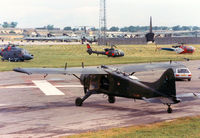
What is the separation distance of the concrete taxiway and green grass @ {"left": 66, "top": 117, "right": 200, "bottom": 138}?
868mm

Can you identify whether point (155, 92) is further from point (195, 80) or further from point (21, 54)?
point (21, 54)

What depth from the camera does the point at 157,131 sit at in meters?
15.9

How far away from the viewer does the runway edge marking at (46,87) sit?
28502mm

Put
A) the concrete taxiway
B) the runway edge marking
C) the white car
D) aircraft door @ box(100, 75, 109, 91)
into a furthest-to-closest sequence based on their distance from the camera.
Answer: the white car, the runway edge marking, aircraft door @ box(100, 75, 109, 91), the concrete taxiway

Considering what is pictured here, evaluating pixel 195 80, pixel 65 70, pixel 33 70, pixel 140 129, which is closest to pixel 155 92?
pixel 140 129

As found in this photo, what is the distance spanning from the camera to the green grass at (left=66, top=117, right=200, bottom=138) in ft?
50.0

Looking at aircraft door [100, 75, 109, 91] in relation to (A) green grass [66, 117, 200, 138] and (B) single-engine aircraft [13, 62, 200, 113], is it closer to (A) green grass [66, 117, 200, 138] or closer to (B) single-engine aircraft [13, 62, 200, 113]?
(B) single-engine aircraft [13, 62, 200, 113]

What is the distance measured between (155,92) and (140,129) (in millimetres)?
3275

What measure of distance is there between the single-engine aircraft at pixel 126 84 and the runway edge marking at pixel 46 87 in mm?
6287

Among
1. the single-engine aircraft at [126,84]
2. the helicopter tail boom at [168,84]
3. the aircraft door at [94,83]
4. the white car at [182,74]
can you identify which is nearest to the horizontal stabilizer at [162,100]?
the single-engine aircraft at [126,84]

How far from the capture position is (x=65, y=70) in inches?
821

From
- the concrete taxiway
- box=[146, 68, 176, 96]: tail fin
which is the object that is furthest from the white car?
box=[146, 68, 176, 96]: tail fin

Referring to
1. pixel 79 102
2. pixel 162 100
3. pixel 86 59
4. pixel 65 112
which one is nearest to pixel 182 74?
pixel 79 102

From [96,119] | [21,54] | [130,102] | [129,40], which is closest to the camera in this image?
[96,119]
